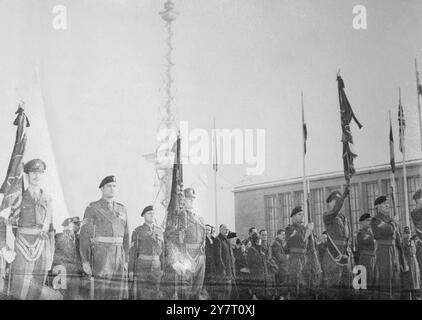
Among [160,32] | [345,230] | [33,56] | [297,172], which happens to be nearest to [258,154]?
[297,172]

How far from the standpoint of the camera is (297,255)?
9.30m

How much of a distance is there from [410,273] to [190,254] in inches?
124

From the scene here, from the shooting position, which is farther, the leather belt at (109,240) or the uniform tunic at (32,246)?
the leather belt at (109,240)

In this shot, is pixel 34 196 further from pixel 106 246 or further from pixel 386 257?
pixel 386 257

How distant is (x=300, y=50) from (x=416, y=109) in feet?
6.30

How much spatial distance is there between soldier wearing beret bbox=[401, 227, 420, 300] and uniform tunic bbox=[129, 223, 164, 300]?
345cm

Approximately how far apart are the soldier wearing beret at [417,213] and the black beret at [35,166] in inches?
206

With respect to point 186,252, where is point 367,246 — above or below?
above

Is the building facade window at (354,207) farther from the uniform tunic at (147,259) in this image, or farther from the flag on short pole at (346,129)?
the uniform tunic at (147,259)

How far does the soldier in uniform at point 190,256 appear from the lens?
902 cm

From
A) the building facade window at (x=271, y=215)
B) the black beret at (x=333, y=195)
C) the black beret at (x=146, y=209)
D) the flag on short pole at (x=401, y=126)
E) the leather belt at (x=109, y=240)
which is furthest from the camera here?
the flag on short pole at (x=401, y=126)

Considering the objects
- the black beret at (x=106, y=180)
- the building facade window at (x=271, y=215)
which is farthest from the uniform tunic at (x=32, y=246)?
the building facade window at (x=271, y=215)

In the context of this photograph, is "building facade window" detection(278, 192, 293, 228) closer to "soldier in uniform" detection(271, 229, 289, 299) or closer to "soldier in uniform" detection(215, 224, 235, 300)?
"soldier in uniform" detection(271, 229, 289, 299)

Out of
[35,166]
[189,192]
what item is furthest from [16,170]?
[189,192]
